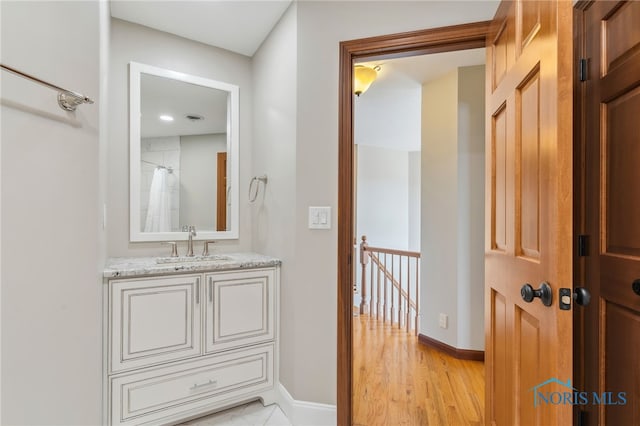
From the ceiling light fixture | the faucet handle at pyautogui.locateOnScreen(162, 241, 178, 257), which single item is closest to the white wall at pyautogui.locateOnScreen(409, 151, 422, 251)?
the ceiling light fixture

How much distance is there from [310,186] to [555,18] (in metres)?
1.21

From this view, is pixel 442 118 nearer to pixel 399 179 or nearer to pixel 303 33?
pixel 303 33

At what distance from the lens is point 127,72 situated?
6.75 ft

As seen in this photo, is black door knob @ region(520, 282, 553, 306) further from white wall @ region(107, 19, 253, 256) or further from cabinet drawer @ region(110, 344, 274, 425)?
white wall @ region(107, 19, 253, 256)

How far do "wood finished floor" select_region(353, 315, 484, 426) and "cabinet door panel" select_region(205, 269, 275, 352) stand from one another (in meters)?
0.79

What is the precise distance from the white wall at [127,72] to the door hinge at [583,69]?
7.01 ft

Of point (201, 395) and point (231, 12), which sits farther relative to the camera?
point (231, 12)

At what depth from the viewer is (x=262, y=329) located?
1931mm

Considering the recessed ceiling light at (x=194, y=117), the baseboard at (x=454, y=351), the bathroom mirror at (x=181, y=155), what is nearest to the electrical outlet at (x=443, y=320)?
the baseboard at (x=454, y=351)

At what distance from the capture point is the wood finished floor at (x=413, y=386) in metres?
1.83

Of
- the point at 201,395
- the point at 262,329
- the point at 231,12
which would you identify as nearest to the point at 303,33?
the point at 231,12

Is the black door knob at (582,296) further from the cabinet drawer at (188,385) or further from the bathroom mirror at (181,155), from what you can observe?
the bathroom mirror at (181,155)

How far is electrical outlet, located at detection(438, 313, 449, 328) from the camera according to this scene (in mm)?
2695

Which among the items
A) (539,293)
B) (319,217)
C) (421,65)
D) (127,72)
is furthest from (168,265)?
(421,65)
